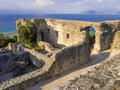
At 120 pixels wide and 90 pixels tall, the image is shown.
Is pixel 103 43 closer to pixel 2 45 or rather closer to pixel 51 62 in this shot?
pixel 51 62

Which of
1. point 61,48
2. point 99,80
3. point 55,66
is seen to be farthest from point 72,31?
point 99,80

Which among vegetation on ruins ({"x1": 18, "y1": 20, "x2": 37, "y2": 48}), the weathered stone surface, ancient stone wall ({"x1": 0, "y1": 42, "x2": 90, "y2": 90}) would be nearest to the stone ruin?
ancient stone wall ({"x1": 0, "y1": 42, "x2": 90, "y2": 90})

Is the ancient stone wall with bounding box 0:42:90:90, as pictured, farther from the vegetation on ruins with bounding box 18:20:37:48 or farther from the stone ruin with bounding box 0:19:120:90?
the vegetation on ruins with bounding box 18:20:37:48

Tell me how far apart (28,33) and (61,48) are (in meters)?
5.31

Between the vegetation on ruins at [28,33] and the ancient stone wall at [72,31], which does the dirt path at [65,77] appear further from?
the vegetation on ruins at [28,33]

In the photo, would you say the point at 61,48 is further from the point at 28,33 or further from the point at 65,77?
the point at 65,77

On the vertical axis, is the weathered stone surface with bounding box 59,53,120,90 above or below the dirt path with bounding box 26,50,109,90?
above

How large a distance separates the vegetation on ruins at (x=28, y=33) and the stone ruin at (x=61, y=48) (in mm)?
597

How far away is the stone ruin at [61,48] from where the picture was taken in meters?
13.1

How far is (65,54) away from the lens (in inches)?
581

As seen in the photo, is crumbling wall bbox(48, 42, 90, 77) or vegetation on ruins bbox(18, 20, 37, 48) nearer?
crumbling wall bbox(48, 42, 90, 77)

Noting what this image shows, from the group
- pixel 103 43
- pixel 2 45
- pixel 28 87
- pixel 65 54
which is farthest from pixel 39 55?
pixel 2 45

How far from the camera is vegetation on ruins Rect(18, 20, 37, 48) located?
83.7ft

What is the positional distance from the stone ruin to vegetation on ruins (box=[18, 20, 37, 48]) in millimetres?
597
